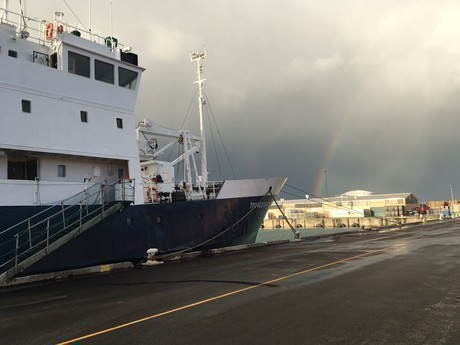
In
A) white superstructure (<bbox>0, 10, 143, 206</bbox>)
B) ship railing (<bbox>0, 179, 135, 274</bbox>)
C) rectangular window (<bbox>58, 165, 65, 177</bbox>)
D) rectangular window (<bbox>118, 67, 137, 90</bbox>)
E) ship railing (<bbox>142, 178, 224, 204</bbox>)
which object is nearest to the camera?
ship railing (<bbox>0, 179, 135, 274</bbox>)

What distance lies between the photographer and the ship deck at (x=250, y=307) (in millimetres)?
4996

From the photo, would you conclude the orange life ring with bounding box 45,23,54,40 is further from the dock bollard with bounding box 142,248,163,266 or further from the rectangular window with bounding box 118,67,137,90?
the dock bollard with bounding box 142,248,163,266

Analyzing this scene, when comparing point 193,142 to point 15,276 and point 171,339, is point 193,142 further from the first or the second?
point 171,339

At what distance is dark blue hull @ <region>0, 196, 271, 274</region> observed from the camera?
12641 mm

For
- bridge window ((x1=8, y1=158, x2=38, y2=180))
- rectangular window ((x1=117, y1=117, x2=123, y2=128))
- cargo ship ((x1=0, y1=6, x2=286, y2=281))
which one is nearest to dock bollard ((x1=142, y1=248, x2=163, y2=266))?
cargo ship ((x1=0, y1=6, x2=286, y2=281))

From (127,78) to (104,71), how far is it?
1102 mm

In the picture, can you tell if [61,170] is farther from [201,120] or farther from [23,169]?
[201,120]

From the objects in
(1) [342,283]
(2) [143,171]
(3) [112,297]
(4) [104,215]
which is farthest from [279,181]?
(3) [112,297]

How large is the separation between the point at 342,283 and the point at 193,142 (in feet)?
51.3

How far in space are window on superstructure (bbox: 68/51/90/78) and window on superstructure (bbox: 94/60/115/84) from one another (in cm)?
35

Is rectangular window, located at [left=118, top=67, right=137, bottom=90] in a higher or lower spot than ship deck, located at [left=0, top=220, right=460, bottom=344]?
higher

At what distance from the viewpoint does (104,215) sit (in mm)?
12930

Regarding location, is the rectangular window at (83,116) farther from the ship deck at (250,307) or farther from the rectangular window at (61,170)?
the ship deck at (250,307)

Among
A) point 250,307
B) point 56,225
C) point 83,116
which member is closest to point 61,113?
point 83,116
